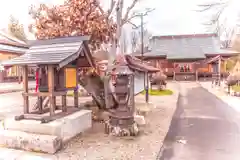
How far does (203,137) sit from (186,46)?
85.9 ft

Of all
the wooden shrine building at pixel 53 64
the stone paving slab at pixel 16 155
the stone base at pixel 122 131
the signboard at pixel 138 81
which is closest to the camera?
the stone paving slab at pixel 16 155

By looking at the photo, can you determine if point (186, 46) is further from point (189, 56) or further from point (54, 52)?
point (54, 52)

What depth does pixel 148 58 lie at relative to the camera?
91.5 ft

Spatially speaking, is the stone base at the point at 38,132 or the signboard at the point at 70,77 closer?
the stone base at the point at 38,132

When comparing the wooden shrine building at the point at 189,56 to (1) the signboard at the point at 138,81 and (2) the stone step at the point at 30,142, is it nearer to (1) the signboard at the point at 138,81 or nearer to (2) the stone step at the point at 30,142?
(1) the signboard at the point at 138,81

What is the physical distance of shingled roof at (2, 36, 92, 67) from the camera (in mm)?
4723

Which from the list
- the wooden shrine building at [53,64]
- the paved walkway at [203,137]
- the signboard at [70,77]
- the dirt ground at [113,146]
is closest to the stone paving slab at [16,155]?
the dirt ground at [113,146]

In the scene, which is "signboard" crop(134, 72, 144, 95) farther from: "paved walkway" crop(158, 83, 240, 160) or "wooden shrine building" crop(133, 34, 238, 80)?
"wooden shrine building" crop(133, 34, 238, 80)

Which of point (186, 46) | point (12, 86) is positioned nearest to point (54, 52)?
point (12, 86)

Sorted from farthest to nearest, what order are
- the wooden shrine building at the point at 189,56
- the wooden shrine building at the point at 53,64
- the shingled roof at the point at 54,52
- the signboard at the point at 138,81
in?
the wooden shrine building at the point at 189,56 → the signboard at the point at 138,81 → the wooden shrine building at the point at 53,64 → the shingled roof at the point at 54,52

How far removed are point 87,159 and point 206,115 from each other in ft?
19.2

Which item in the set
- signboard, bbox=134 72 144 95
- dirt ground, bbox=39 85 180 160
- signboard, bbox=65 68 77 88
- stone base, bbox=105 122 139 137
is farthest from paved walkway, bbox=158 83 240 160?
signboard, bbox=65 68 77 88

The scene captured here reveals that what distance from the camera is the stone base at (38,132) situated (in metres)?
4.43

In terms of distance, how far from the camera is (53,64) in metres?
4.66
